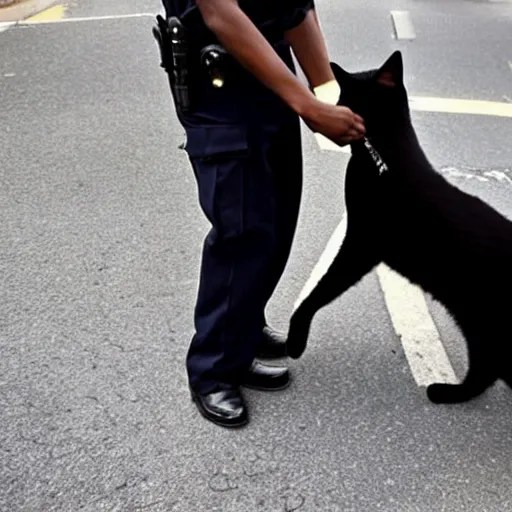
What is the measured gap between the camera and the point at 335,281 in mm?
2799

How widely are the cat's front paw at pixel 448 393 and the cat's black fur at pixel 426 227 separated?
0.16 ft

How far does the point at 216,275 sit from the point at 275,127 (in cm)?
49

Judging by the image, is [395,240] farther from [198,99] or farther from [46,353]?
[46,353]

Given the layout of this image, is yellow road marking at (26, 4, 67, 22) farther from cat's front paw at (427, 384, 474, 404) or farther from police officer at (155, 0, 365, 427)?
cat's front paw at (427, 384, 474, 404)

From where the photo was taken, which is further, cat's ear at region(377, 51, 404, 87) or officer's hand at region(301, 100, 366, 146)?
cat's ear at region(377, 51, 404, 87)

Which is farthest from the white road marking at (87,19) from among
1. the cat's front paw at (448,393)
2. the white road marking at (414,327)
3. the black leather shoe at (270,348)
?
the cat's front paw at (448,393)

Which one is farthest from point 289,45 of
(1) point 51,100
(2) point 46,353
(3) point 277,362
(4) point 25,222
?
(1) point 51,100

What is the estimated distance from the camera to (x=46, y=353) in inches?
120

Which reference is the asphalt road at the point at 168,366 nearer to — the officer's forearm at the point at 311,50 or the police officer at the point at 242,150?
the police officer at the point at 242,150

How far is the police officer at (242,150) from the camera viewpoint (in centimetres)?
214

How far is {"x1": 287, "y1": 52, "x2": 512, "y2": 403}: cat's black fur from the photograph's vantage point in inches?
95.2

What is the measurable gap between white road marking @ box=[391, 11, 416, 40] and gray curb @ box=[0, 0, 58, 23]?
155 inches

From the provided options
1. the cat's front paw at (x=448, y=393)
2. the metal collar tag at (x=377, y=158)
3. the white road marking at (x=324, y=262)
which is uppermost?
the metal collar tag at (x=377, y=158)

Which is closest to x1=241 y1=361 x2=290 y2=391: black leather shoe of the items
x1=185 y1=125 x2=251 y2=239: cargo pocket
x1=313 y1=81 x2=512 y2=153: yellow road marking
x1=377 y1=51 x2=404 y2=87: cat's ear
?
x1=185 y1=125 x2=251 y2=239: cargo pocket
